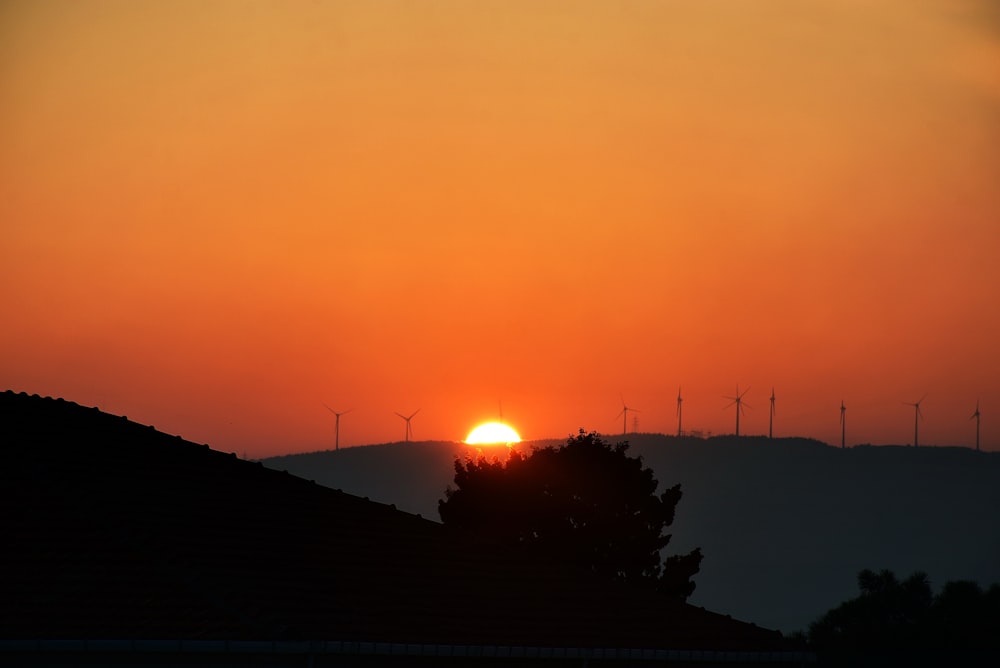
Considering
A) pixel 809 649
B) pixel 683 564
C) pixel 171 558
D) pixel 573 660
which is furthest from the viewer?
pixel 683 564

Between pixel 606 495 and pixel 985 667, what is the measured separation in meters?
43.0

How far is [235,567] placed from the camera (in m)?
25.0

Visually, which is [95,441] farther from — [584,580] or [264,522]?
[584,580]

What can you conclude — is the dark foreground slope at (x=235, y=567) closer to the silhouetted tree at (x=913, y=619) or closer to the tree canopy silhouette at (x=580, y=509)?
the silhouetted tree at (x=913, y=619)

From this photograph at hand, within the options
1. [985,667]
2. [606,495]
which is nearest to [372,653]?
[985,667]

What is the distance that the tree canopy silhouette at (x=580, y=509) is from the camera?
77875 millimetres

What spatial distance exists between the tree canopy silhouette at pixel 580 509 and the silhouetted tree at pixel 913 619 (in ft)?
30.8

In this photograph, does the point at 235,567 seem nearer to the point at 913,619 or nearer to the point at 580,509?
the point at 580,509

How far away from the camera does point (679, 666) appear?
2753 centimetres

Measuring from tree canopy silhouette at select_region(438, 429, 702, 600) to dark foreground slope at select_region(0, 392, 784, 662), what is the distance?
47.1 m

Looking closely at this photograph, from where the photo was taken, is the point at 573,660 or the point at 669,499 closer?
the point at 573,660

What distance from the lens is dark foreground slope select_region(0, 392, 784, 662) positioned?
2244cm

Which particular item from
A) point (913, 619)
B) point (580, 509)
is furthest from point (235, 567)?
point (913, 619)

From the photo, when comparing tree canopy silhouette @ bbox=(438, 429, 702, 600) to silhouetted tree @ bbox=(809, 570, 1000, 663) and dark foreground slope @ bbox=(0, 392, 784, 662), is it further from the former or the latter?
dark foreground slope @ bbox=(0, 392, 784, 662)
